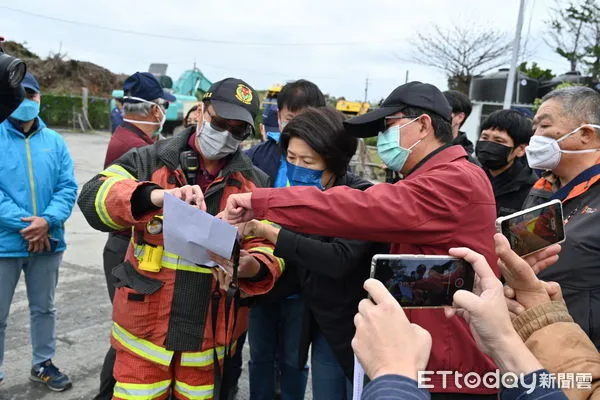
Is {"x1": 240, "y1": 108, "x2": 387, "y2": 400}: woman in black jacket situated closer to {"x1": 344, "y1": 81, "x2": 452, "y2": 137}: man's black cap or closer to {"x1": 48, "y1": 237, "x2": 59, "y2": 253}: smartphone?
{"x1": 344, "y1": 81, "x2": 452, "y2": 137}: man's black cap

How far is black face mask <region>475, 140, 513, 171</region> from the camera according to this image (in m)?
3.72

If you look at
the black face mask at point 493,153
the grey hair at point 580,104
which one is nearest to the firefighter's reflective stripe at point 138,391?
the grey hair at point 580,104

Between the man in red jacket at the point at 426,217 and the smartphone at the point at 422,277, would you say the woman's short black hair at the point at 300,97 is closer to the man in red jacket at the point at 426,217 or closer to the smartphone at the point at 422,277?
the man in red jacket at the point at 426,217

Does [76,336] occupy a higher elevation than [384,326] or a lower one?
lower

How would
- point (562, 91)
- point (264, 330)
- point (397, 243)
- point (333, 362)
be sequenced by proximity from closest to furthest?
point (397, 243), point (333, 362), point (562, 91), point (264, 330)

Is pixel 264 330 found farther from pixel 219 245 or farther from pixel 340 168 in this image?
pixel 219 245

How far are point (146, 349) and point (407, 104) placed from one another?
4.92 feet

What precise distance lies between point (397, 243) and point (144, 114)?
6.89 feet

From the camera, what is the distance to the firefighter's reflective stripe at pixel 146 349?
1994 millimetres

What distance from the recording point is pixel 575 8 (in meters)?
16.7

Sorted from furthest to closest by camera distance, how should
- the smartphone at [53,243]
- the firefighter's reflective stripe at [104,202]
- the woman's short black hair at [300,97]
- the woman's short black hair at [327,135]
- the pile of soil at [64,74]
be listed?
the pile of soil at [64,74]
the woman's short black hair at [300,97]
the smartphone at [53,243]
the woman's short black hair at [327,135]
the firefighter's reflective stripe at [104,202]

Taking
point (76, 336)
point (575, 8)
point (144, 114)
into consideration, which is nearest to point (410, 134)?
point (144, 114)

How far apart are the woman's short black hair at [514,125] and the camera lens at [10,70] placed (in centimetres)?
328

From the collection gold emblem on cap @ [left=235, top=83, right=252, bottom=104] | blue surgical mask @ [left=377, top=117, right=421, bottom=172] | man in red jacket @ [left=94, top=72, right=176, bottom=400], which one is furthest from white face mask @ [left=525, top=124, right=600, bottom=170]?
man in red jacket @ [left=94, top=72, right=176, bottom=400]
